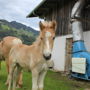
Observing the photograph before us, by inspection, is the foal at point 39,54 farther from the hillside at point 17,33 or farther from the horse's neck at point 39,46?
the hillside at point 17,33

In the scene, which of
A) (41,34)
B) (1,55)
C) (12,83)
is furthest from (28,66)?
(1,55)

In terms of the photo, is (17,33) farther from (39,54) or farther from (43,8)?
(39,54)

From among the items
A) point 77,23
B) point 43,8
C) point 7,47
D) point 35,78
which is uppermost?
point 43,8

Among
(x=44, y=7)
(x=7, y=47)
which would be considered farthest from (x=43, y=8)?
(x=7, y=47)

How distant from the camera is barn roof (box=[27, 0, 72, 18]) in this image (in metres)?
15.5

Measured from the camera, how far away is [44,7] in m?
16.6

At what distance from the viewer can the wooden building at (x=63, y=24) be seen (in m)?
12.3

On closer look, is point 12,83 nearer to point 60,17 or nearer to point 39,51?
point 39,51

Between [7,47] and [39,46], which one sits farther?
[7,47]

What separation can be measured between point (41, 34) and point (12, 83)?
246 cm

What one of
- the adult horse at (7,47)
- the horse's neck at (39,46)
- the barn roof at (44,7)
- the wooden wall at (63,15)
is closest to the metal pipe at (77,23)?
the wooden wall at (63,15)

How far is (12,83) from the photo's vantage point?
272 inches

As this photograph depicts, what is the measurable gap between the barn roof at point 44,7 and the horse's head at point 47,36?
386 inches

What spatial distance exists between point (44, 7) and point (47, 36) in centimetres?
1209
